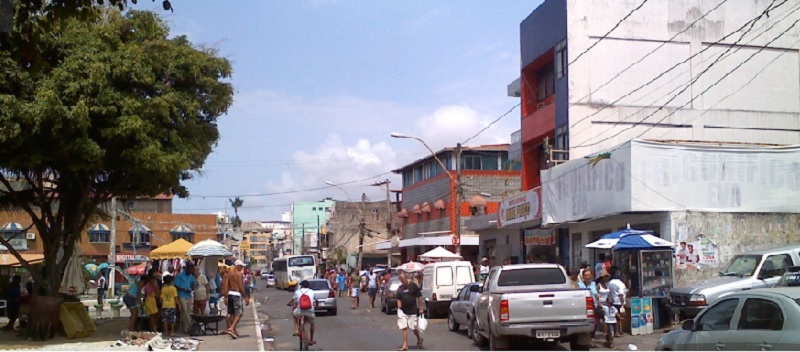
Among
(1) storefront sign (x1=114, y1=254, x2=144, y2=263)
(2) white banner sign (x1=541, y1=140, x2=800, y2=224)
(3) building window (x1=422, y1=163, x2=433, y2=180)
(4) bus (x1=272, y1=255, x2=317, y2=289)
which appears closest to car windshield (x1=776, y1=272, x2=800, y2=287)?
(2) white banner sign (x1=541, y1=140, x2=800, y2=224)

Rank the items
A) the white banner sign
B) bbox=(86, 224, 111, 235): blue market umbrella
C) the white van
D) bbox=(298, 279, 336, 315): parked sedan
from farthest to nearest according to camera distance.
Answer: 1. bbox=(86, 224, 111, 235): blue market umbrella
2. bbox=(298, 279, 336, 315): parked sedan
3. the white van
4. the white banner sign

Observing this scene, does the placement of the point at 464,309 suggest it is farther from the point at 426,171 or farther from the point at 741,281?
the point at 426,171

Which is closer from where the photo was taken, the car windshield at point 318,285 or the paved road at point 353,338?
the paved road at point 353,338

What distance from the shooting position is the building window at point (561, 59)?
32.5 meters

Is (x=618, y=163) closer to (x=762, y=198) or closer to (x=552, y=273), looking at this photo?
(x=762, y=198)

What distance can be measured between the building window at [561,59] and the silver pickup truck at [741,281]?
15.0 m

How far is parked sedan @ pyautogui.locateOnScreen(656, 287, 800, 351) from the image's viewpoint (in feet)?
28.7

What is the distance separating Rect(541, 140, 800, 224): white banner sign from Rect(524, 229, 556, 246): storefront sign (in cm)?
857

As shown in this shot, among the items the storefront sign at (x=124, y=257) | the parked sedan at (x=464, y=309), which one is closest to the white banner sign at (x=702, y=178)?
the parked sedan at (x=464, y=309)

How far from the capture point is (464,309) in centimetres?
2112

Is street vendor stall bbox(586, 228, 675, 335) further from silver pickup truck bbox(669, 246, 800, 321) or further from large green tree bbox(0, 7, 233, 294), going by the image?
large green tree bbox(0, 7, 233, 294)

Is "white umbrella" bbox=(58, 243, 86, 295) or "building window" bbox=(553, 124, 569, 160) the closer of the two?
"white umbrella" bbox=(58, 243, 86, 295)

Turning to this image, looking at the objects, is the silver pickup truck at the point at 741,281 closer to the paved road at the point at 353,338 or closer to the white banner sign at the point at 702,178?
the paved road at the point at 353,338

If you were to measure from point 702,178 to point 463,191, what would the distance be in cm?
3118
